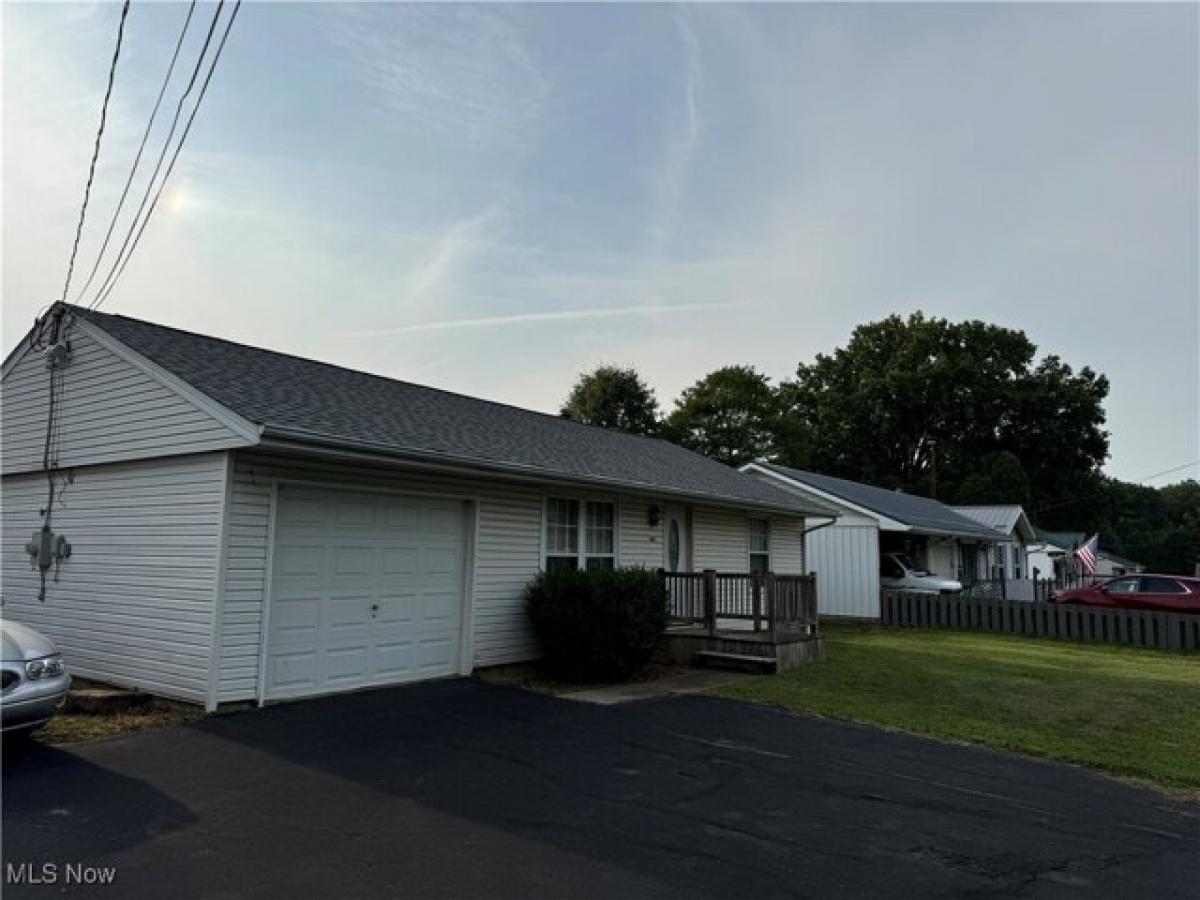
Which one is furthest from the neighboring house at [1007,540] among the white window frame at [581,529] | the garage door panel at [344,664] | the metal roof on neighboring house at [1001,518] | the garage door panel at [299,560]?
the garage door panel at [299,560]

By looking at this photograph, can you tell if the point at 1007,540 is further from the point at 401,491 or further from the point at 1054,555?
the point at 401,491

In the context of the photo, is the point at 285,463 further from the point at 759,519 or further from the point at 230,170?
A: the point at 759,519

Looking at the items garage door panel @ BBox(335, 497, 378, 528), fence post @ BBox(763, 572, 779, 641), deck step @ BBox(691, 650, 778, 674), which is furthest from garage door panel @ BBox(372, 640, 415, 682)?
fence post @ BBox(763, 572, 779, 641)

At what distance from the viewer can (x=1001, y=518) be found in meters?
32.5

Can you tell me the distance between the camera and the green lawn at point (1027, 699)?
7746 millimetres

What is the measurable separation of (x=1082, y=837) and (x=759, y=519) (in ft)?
40.8

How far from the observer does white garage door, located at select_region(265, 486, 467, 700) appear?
27.7 ft

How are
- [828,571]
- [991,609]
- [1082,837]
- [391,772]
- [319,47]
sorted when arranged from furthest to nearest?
1. [828,571]
2. [991,609]
3. [319,47]
4. [391,772]
5. [1082,837]

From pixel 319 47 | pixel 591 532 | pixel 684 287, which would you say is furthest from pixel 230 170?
pixel 684 287

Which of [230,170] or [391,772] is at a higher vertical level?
[230,170]

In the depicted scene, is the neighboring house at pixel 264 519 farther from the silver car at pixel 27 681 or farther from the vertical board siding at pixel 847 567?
the vertical board siding at pixel 847 567

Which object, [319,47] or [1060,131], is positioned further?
[1060,131]

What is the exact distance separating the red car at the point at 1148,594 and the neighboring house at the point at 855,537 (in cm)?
434

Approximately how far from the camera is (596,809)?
530 centimetres
